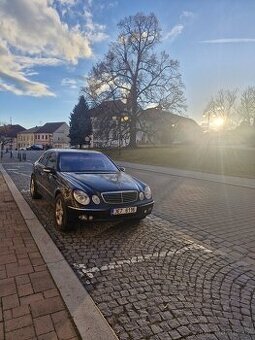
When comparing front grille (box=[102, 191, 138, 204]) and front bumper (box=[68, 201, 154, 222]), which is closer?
front bumper (box=[68, 201, 154, 222])

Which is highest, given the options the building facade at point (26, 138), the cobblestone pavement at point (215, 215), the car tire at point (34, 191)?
the building facade at point (26, 138)

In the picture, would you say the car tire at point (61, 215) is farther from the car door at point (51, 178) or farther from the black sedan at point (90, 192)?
the car door at point (51, 178)

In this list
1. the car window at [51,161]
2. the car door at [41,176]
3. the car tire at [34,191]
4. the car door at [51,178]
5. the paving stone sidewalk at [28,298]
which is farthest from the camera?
the car tire at [34,191]

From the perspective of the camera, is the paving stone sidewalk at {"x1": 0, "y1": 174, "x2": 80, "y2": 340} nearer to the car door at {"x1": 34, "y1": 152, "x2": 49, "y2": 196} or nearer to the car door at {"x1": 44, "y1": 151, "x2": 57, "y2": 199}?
the car door at {"x1": 44, "y1": 151, "x2": 57, "y2": 199}

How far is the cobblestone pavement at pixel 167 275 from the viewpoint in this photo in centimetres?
284

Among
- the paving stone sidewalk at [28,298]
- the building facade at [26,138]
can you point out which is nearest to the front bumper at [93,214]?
the paving stone sidewalk at [28,298]

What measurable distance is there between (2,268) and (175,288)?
2.25 m

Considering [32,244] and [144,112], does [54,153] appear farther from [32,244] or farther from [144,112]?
[144,112]

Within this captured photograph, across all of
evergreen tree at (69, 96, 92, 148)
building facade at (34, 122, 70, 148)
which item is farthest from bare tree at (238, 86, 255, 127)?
building facade at (34, 122, 70, 148)

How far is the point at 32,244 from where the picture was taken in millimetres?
4801

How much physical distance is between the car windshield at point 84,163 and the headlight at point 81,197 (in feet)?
4.32

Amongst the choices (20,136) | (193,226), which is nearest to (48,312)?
(193,226)

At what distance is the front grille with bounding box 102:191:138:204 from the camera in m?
5.22

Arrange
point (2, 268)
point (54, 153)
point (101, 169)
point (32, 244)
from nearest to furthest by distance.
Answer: point (2, 268)
point (32, 244)
point (101, 169)
point (54, 153)
